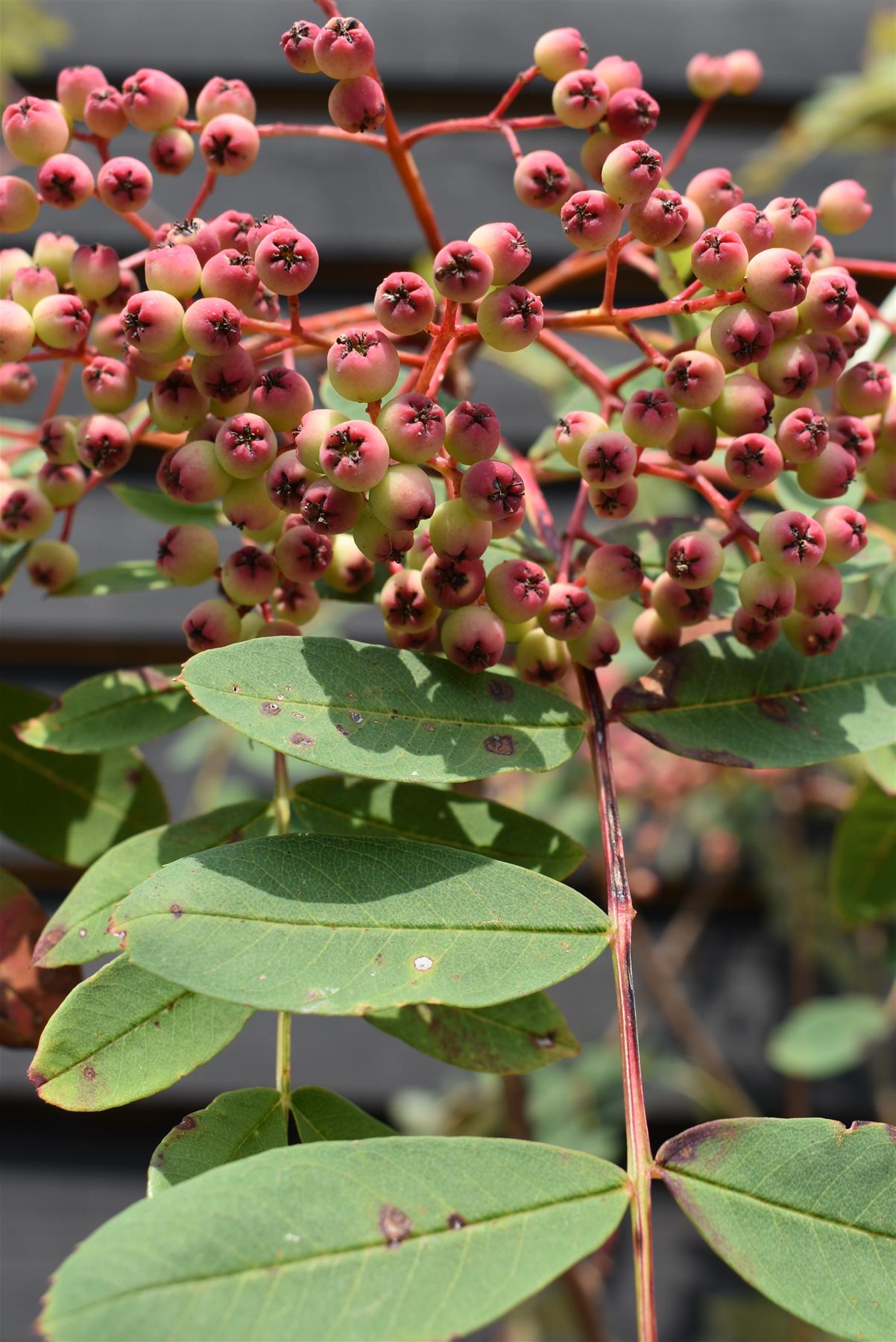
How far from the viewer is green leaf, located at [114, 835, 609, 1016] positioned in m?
0.41

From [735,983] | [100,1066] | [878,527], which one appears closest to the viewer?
[100,1066]

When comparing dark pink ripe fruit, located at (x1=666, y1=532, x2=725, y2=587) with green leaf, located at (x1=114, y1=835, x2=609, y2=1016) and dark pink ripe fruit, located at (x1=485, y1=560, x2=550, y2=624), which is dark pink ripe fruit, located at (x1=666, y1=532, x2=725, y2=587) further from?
green leaf, located at (x1=114, y1=835, x2=609, y2=1016)

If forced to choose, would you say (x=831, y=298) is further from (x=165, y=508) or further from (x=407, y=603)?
(x=165, y=508)

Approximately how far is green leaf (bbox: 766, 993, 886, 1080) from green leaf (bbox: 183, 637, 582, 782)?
1.10m

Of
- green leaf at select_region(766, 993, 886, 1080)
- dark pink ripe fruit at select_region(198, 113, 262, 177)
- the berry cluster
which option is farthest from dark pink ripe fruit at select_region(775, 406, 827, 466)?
green leaf at select_region(766, 993, 886, 1080)

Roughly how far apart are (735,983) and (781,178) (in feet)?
4.58

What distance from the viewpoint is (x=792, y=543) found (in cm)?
53

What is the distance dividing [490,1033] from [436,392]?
1.07 ft

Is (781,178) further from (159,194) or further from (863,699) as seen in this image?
(863,699)

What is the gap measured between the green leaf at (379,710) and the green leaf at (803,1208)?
177 mm

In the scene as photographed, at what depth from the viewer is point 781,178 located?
1841mm

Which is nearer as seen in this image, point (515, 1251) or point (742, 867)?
point (515, 1251)

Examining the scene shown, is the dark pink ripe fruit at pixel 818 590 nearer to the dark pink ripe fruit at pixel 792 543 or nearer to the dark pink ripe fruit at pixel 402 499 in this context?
the dark pink ripe fruit at pixel 792 543

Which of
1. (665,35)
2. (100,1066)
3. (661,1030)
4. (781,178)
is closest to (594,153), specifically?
(100,1066)
